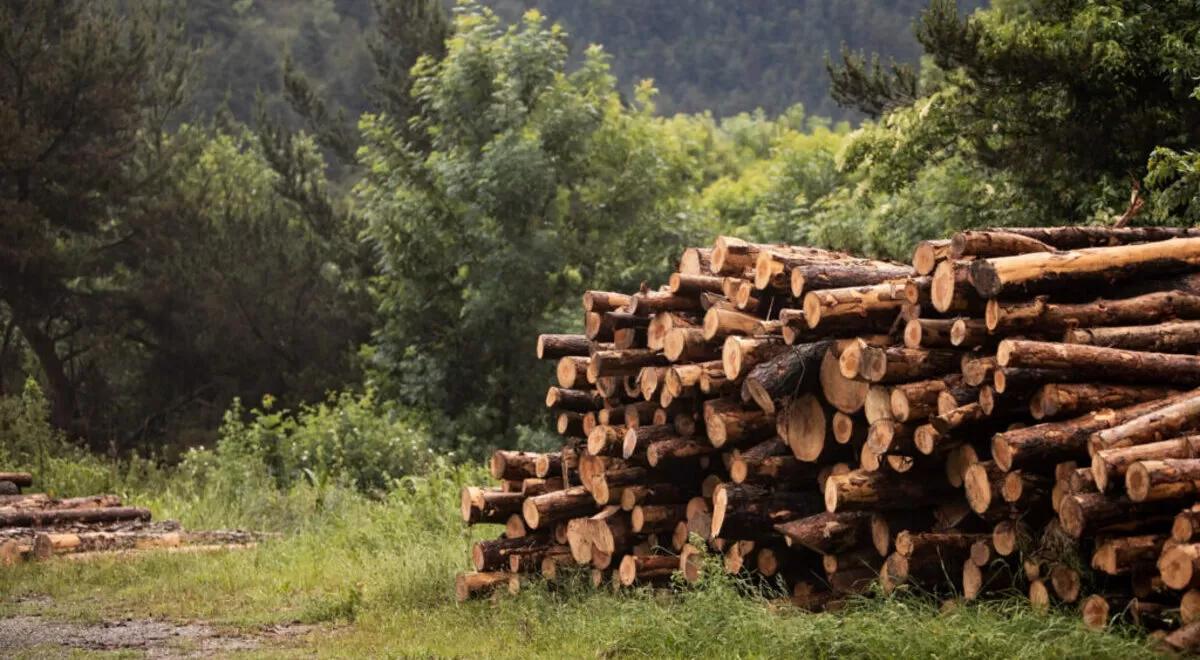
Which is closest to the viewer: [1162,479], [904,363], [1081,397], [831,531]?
[1162,479]

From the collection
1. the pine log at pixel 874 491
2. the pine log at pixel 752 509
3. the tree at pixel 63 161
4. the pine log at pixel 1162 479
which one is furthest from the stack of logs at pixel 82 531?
the tree at pixel 63 161

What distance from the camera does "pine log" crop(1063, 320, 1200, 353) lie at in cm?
838

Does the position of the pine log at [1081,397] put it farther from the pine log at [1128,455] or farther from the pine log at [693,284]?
the pine log at [693,284]

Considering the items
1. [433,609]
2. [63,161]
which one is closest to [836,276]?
[433,609]

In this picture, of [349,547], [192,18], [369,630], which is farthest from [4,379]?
[192,18]

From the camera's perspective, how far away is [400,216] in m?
27.7

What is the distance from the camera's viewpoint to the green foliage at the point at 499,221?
2680 centimetres

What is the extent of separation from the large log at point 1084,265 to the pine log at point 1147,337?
0.36m

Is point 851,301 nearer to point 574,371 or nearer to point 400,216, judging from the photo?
point 574,371

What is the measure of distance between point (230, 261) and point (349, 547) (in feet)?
55.0

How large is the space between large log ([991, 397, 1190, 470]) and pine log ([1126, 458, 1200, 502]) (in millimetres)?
511

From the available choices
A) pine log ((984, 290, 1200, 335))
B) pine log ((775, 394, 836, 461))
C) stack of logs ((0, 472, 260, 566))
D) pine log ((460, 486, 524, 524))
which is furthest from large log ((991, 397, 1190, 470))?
stack of logs ((0, 472, 260, 566))

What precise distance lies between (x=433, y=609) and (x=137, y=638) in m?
2.04

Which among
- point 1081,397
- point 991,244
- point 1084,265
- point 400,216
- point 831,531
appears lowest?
Answer: point 831,531
